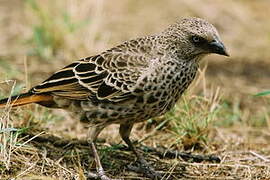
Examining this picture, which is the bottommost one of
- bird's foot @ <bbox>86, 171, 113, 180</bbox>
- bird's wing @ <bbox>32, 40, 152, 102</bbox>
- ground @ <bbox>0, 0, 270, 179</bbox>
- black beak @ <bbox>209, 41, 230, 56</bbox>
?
bird's foot @ <bbox>86, 171, 113, 180</bbox>

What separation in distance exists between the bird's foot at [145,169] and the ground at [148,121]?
60mm

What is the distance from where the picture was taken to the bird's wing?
206 inches

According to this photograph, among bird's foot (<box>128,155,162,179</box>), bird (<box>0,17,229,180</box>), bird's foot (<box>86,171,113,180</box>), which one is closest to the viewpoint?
bird (<box>0,17,229,180</box>)

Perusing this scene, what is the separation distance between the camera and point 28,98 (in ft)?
18.2

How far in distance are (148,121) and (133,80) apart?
1.44 meters

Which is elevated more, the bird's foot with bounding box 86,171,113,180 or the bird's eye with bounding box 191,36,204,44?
the bird's eye with bounding box 191,36,204,44

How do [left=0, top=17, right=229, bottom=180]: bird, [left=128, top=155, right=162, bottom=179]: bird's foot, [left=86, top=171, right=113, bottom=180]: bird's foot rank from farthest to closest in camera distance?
1. [left=128, top=155, right=162, bottom=179]: bird's foot
2. [left=86, top=171, right=113, bottom=180]: bird's foot
3. [left=0, top=17, right=229, bottom=180]: bird

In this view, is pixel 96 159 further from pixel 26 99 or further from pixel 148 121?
pixel 148 121

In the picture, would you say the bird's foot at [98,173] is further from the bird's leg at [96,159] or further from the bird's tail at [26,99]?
the bird's tail at [26,99]

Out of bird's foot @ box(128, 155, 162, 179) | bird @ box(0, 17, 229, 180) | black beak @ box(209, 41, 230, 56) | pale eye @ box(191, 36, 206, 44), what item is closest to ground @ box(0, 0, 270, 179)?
bird's foot @ box(128, 155, 162, 179)

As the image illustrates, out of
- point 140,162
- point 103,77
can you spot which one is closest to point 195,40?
point 103,77

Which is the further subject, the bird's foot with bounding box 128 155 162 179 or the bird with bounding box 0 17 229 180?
the bird's foot with bounding box 128 155 162 179

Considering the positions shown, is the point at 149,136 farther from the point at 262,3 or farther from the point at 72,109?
the point at 262,3

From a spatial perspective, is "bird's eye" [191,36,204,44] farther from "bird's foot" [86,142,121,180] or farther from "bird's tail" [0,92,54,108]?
"bird's tail" [0,92,54,108]
